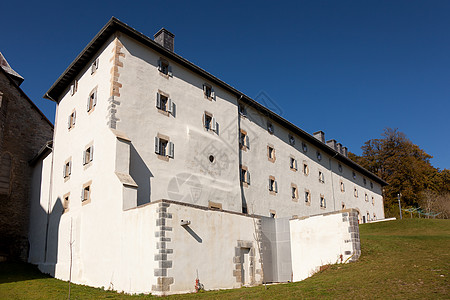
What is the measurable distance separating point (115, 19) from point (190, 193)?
9705 millimetres

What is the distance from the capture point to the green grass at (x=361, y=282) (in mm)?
11156

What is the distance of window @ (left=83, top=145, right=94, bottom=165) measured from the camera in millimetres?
19336

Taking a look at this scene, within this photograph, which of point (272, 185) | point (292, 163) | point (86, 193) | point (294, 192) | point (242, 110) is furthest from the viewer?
point (292, 163)

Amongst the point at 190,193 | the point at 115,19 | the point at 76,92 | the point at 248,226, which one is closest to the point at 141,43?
the point at 115,19

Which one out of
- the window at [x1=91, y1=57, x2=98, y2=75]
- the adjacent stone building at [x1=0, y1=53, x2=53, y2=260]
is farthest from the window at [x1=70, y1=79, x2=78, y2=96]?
the adjacent stone building at [x1=0, y1=53, x2=53, y2=260]

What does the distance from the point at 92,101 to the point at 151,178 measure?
18.6 ft

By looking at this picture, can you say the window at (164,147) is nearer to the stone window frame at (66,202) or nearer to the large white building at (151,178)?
the large white building at (151,178)

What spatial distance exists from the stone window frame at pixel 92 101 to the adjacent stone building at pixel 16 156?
232 inches

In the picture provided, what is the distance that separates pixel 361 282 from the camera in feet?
40.9

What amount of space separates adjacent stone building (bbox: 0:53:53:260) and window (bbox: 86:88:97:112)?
5883 millimetres

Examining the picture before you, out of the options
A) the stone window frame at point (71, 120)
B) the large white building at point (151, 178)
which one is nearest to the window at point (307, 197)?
the large white building at point (151, 178)

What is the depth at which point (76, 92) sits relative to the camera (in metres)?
23.0

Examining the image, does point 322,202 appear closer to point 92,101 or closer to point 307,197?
point 307,197

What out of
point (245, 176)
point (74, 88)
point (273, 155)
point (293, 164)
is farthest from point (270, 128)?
point (74, 88)
